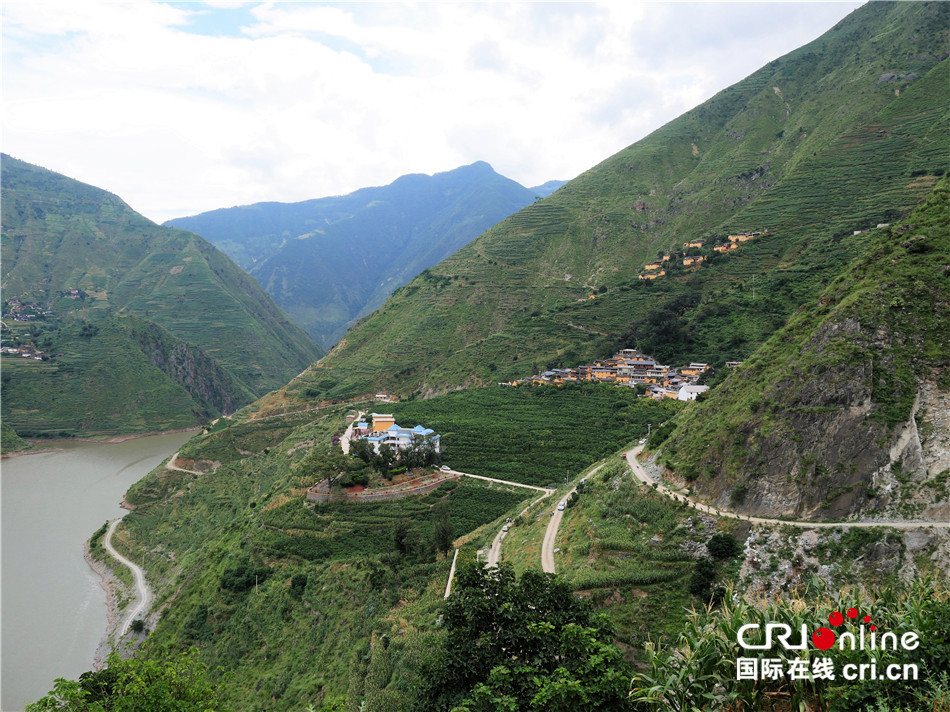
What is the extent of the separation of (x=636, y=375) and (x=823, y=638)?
43917 mm

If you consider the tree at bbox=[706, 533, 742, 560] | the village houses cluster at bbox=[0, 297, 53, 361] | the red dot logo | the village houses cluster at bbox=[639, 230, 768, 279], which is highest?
the village houses cluster at bbox=[0, 297, 53, 361]

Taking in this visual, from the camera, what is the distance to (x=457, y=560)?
24453 mm

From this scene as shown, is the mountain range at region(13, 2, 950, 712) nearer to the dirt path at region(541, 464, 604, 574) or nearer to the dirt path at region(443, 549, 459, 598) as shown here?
the dirt path at region(443, 549, 459, 598)

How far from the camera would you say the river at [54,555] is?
3066 cm

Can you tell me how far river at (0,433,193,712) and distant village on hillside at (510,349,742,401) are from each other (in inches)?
1486

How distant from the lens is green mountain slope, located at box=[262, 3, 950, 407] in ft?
182

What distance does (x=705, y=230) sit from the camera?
78562mm

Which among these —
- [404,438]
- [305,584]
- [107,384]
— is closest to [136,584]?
[305,584]

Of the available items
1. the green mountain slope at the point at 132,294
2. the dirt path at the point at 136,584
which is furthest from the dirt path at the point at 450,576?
the green mountain slope at the point at 132,294

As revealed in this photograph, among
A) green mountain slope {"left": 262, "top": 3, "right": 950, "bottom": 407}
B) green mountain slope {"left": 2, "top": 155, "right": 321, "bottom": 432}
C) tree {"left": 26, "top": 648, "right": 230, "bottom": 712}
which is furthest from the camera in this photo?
green mountain slope {"left": 2, "top": 155, "right": 321, "bottom": 432}

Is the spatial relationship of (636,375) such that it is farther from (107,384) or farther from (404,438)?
(107,384)

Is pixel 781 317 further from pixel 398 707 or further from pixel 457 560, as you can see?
pixel 398 707

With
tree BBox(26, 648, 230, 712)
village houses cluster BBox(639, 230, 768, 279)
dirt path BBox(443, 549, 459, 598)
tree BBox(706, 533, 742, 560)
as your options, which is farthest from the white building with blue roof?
village houses cluster BBox(639, 230, 768, 279)

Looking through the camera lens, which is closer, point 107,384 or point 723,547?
point 723,547
